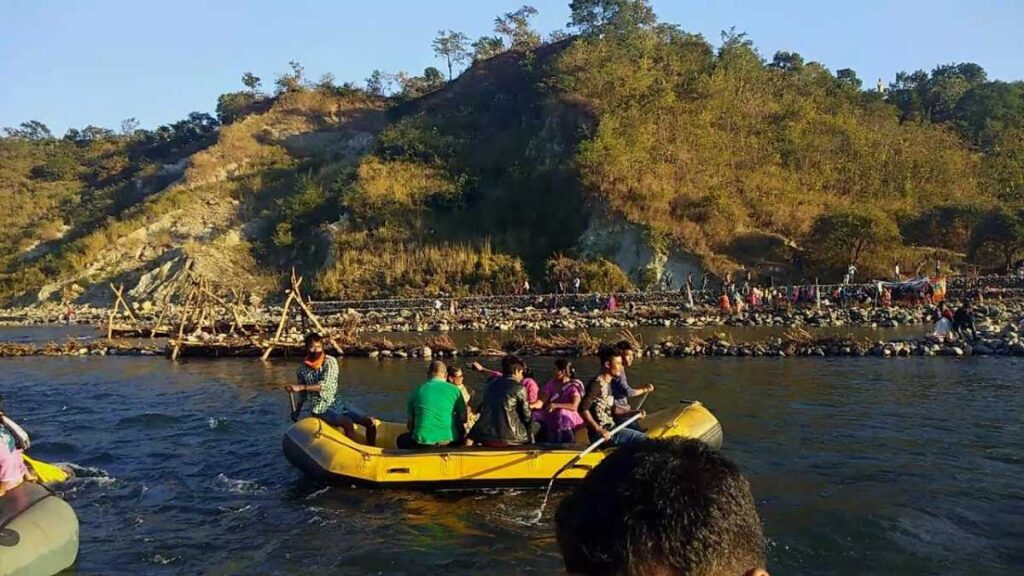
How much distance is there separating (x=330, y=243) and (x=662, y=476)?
49146mm

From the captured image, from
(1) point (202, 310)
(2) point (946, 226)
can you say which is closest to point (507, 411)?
(1) point (202, 310)

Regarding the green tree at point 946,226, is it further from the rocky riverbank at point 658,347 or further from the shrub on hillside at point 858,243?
the rocky riverbank at point 658,347

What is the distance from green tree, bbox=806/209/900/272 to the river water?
19824mm

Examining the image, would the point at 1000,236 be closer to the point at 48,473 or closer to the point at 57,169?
the point at 48,473

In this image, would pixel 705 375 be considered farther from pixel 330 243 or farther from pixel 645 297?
pixel 330 243

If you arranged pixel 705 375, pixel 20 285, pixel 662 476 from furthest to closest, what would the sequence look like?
pixel 20 285
pixel 705 375
pixel 662 476

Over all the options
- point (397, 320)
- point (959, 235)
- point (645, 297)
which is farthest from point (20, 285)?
point (959, 235)

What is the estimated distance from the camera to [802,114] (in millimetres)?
48562

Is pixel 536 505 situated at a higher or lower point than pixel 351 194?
lower

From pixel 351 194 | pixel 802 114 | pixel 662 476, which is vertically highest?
pixel 802 114

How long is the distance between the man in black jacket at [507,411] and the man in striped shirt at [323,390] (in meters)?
2.07

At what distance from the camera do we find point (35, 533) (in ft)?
24.0

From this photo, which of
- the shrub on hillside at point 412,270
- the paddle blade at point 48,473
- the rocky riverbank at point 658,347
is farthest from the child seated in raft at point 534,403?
the shrub on hillside at point 412,270

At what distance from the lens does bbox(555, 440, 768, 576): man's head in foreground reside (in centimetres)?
162
